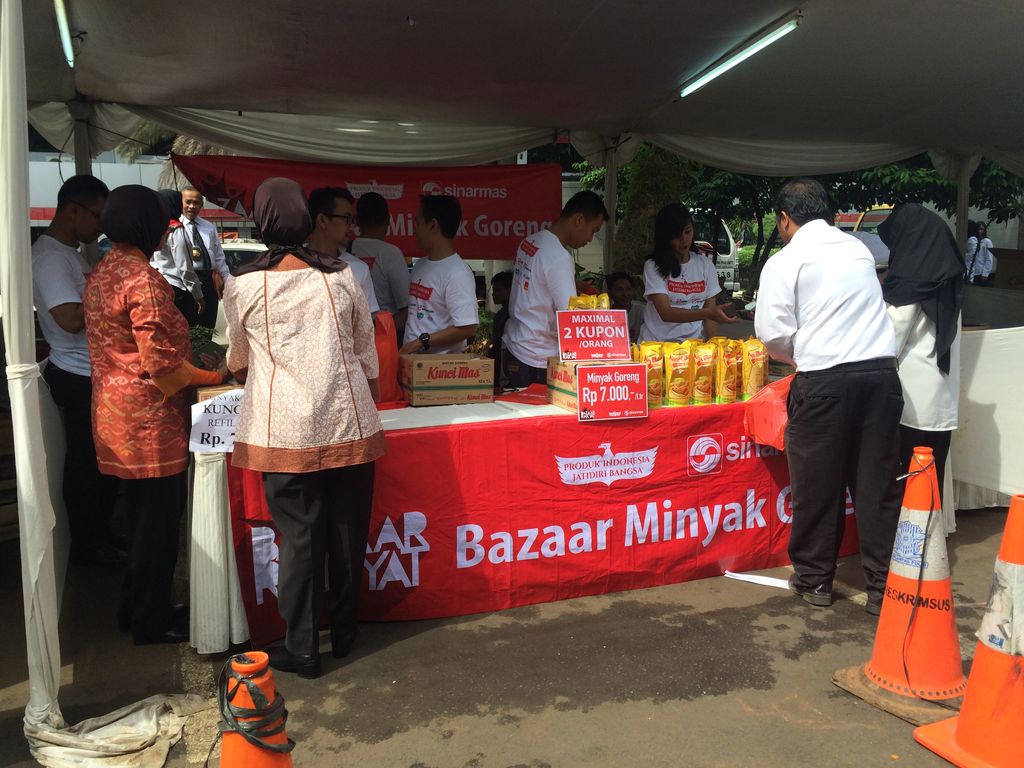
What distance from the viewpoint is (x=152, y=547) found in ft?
10.1

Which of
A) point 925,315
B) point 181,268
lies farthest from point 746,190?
point 925,315

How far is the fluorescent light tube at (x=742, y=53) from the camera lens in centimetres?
404

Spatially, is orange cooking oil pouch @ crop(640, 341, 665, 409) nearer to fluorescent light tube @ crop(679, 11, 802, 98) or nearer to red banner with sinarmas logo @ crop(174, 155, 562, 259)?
fluorescent light tube @ crop(679, 11, 802, 98)

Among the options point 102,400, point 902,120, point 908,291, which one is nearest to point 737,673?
point 908,291

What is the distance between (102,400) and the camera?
2947mm

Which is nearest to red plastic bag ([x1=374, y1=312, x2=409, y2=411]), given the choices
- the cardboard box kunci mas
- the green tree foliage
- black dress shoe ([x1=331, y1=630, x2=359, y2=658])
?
the cardboard box kunci mas

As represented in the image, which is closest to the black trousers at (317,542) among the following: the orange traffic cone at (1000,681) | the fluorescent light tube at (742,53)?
the orange traffic cone at (1000,681)

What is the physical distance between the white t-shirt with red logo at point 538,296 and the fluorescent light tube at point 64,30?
2.43 meters

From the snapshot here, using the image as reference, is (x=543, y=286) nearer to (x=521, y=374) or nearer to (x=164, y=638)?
(x=521, y=374)

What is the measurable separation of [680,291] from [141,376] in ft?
9.89

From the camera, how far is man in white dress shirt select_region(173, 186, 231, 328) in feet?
22.1

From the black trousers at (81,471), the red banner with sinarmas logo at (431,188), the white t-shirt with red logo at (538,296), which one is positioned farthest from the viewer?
the red banner with sinarmas logo at (431,188)

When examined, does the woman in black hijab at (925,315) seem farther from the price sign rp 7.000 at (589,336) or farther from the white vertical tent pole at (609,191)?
the white vertical tent pole at (609,191)

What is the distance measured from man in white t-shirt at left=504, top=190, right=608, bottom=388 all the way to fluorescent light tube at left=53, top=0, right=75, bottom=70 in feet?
7.94
